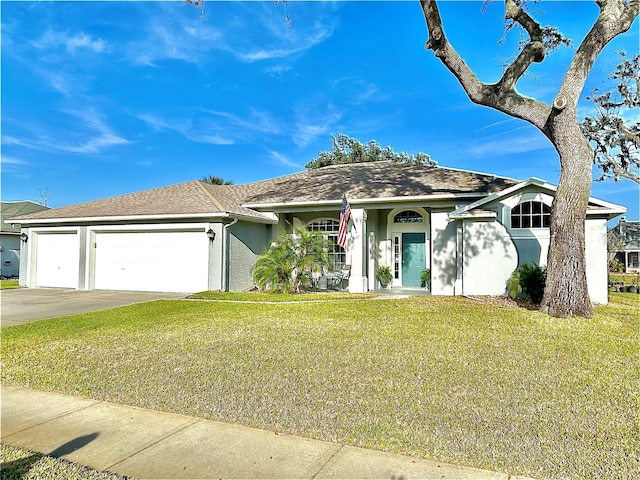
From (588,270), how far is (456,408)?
34.4 feet

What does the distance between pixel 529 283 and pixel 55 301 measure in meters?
14.6

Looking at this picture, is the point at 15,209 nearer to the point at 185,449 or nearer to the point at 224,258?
the point at 224,258

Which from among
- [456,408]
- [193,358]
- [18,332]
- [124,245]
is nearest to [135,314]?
[18,332]

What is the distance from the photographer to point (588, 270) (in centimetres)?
1217

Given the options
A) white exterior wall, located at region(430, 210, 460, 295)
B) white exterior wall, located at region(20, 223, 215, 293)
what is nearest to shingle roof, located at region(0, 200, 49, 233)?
white exterior wall, located at region(20, 223, 215, 293)

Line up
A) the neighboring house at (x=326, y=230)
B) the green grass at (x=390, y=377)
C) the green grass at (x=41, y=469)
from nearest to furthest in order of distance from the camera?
the green grass at (x=41, y=469), the green grass at (x=390, y=377), the neighboring house at (x=326, y=230)

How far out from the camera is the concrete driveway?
10227 millimetres

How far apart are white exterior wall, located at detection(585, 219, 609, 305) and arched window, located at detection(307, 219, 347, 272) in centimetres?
825

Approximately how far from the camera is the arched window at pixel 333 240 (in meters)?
16.4

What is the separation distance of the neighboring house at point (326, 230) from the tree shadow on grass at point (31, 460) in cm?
1077

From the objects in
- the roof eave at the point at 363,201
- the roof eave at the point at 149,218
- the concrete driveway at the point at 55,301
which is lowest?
the concrete driveway at the point at 55,301

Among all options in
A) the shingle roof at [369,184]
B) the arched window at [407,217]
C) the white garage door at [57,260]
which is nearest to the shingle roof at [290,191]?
the shingle roof at [369,184]

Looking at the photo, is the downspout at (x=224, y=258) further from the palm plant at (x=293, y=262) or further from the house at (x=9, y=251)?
the house at (x=9, y=251)

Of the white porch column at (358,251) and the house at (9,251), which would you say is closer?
the white porch column at (358,251)
